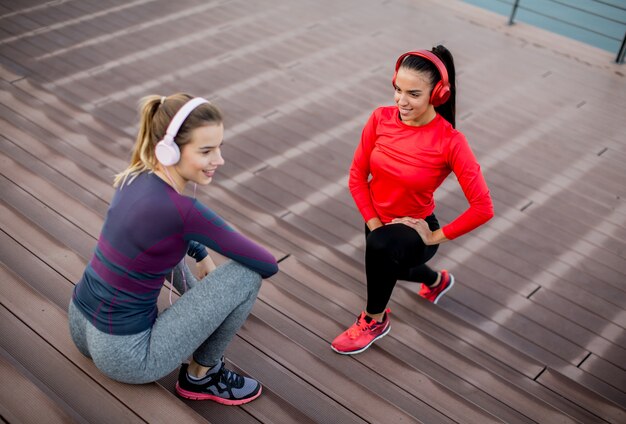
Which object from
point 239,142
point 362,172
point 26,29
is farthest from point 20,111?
point 362,172

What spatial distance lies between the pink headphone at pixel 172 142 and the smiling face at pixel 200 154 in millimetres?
46

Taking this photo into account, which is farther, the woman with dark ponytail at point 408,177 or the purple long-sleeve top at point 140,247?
the woman with dark ponytail at point 408,177

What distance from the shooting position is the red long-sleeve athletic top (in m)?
2.57

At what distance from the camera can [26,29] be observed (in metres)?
6.24

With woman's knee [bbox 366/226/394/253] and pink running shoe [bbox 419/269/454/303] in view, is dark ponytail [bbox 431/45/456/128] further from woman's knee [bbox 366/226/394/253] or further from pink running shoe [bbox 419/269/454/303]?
pink running shoe [bbox 419/269/454/303]

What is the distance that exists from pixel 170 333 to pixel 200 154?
59 cm

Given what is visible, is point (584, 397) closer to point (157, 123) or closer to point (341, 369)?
point (341, 369)

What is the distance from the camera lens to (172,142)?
1854 millimetres

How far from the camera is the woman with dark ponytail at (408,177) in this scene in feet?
8.22

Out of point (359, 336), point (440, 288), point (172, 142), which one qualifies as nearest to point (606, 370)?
point (440, 288)

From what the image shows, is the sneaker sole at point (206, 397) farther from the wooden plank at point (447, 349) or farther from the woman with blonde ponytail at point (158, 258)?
the wooden plank at point (447, 349)

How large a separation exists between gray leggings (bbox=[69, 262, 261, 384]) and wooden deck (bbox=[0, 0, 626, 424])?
124mm

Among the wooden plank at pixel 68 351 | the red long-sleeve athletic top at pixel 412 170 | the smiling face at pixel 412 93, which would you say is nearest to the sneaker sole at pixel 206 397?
the wooden plank at pixel 68 351

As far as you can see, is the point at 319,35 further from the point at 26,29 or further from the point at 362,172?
the point at 362,172
